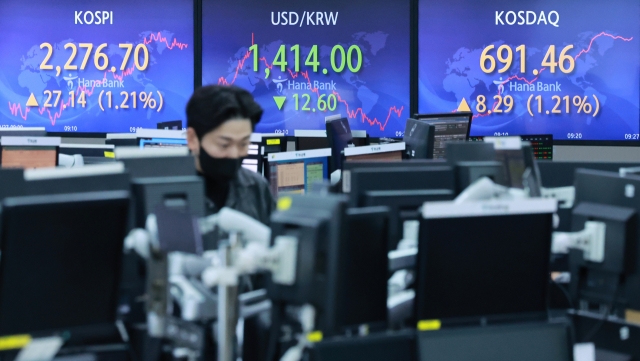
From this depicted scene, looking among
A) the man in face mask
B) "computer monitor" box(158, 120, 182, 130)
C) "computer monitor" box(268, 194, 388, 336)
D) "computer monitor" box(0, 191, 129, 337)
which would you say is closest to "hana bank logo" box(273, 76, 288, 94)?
"computer monitor" box(158, 120, 182, 130)

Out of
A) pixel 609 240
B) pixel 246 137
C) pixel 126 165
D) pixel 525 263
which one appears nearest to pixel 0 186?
pixel 126 165

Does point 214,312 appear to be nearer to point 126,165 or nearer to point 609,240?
point 126,165

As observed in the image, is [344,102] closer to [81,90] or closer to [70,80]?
[81,90]

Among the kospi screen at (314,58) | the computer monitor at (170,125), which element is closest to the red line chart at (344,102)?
the kospi screen at (314,58)

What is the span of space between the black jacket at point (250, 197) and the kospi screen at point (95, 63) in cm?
467

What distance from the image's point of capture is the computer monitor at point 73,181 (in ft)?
7.06

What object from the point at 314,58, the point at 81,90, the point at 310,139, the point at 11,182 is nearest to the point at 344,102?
the point at 314,58

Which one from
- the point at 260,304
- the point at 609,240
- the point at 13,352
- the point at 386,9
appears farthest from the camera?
the point at 386,9

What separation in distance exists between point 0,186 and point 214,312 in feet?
2.52

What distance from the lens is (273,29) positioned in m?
7.76

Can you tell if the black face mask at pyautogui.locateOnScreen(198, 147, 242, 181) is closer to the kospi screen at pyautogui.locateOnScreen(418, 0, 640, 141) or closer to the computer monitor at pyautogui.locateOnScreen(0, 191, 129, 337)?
the computer monitor at pyautogui.locateOnScreen(0, 191, 129, 337)

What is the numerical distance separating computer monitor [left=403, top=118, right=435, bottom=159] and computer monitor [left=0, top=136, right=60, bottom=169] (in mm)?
2019

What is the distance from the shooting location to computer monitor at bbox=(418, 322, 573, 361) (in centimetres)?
220

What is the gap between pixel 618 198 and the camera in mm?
2641
